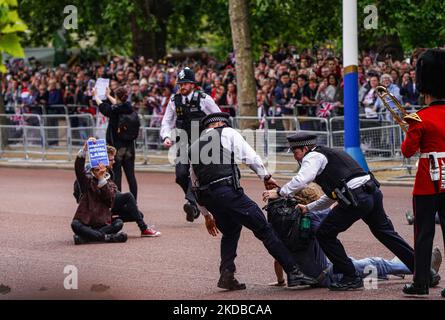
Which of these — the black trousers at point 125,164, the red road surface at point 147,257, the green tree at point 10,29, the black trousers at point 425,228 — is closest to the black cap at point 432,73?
the black trousers at point 425,228

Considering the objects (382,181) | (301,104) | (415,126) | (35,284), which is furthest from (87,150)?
(301,104)

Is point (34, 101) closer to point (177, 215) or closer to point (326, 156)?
point (177, 215)

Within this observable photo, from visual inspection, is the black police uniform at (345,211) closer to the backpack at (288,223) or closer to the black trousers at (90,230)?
the backpack at (288,223)

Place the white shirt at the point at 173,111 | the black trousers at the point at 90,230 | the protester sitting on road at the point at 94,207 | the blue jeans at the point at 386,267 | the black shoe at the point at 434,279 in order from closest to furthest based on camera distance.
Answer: the black shoe at the point at 434,279
the blue jeans at the point at 386,267
the protester sitting on road at the point at 94,207
the black trousers at the point at 90,230
the white shirt at the point at 173,111

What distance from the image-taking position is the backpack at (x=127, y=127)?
1650 centimetres

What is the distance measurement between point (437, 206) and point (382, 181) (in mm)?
11076

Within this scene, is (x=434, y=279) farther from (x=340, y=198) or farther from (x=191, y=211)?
(x=191, y=211)

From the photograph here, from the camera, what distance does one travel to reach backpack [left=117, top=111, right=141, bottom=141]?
16.5 meters

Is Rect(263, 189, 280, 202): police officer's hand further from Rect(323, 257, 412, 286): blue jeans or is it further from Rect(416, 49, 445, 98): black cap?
Rect(416, 49, 445, 98): black cap

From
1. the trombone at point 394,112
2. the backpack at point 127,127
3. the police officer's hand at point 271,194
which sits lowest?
the police officer's hand at point 271,194

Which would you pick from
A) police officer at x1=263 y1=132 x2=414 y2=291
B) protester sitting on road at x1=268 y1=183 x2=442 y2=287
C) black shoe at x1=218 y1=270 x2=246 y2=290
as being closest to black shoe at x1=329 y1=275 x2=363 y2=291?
police officer at x1=263 y1=132 x2=414 y2=291

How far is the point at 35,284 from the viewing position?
1139 cm

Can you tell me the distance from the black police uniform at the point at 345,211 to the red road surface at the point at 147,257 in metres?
0.28
